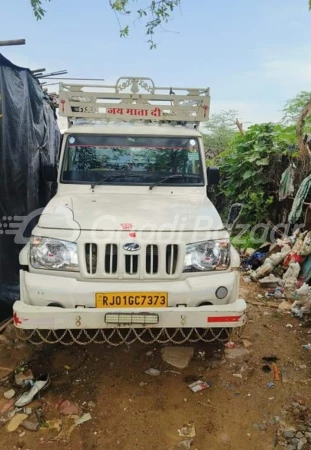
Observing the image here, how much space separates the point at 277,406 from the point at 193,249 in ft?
4.35

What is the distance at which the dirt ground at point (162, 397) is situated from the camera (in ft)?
7.88

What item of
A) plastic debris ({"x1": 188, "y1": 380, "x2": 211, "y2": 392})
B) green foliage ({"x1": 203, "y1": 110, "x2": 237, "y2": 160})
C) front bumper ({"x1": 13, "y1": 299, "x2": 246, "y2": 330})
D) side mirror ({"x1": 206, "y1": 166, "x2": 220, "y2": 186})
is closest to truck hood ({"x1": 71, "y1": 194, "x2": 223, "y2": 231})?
side mirror ({"x1": 206, "y1": 166, "x2": 220, "y2": 186})

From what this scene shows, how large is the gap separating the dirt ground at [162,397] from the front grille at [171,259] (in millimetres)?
989

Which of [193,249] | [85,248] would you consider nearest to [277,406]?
[193,249]

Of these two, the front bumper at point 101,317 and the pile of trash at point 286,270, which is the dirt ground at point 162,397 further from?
the pile of trash at point 286,270

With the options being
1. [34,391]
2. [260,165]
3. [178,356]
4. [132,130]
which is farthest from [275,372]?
[260,165]

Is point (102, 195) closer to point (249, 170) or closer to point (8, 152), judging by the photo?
point (8, 152)

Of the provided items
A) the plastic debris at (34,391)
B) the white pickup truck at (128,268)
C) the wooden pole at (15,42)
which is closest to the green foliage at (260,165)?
the white pickup truck at (128,268)

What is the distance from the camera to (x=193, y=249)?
2.76 metres

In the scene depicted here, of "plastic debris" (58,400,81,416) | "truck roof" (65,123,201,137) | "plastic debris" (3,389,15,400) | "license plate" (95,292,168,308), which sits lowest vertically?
"plastic debris" (3,389,15,400)

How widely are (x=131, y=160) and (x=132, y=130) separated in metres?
0.34

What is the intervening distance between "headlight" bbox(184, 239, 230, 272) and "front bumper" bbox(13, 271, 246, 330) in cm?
10

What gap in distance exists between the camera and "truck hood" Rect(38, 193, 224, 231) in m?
2.83

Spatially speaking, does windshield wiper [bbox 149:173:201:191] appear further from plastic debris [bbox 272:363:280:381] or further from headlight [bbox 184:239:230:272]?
plastic debris [bbox 272:363:280:381]
